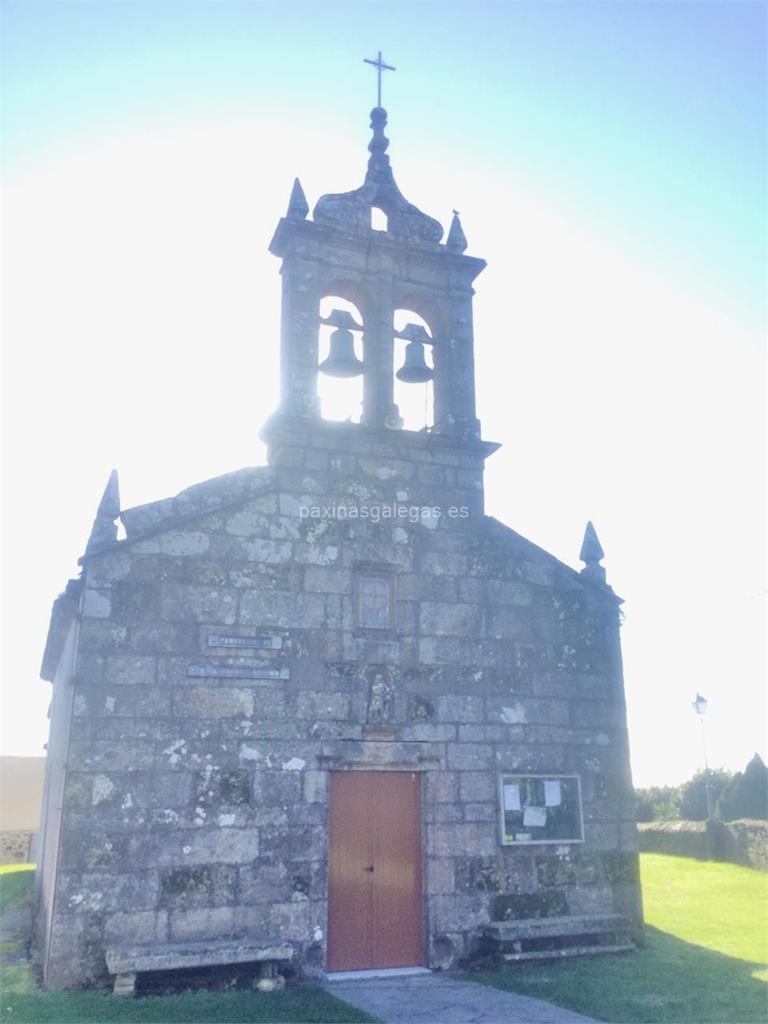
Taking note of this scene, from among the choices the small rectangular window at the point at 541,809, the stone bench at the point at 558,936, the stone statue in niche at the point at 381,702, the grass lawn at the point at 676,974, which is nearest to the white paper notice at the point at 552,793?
the small rectangular window at the point at 541,809

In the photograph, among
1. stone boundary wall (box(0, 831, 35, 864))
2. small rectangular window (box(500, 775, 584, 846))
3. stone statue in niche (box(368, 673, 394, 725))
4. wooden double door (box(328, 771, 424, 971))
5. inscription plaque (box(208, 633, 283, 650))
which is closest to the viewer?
wooden double door (box(328, 771, 424, 971))

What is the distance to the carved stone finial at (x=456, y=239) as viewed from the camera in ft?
40.1

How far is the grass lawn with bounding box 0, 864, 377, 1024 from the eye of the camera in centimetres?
711

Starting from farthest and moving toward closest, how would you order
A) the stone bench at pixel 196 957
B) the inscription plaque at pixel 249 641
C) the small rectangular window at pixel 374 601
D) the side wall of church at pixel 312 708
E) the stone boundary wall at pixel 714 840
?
the stone boundary wall at pixel 714 840 < the small rectangular window at pixel 374 601 < the inscription plaque at pixel 249 641 < the side wall of church at pixel 312 708 < the stone bench at pixel 196 957

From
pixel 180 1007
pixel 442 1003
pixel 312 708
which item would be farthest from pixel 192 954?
pixel 312 708

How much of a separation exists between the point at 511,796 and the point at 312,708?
2.68 m

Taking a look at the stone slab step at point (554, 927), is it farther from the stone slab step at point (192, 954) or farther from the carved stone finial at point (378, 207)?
the carved stone finial at point (378, 207)

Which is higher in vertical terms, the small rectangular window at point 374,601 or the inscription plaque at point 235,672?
Answer: the small rectangular window at point 374,601

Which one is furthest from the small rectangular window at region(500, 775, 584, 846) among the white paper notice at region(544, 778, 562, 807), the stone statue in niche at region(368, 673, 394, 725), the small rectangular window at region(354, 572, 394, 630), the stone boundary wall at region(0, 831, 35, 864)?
the stone boundary wall at region(0, 831, 35, 864)

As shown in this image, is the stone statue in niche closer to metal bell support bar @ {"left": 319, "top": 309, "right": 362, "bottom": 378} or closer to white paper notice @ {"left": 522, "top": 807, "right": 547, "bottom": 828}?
white paper notice @ {"left": 522, "top": 807, "right": 547, "bottom": 828}

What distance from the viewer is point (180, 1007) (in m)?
7.53

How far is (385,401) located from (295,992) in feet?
22.6

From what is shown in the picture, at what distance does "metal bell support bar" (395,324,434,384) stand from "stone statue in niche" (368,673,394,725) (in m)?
4.12

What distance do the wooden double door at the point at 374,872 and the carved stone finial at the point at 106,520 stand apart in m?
3.68
